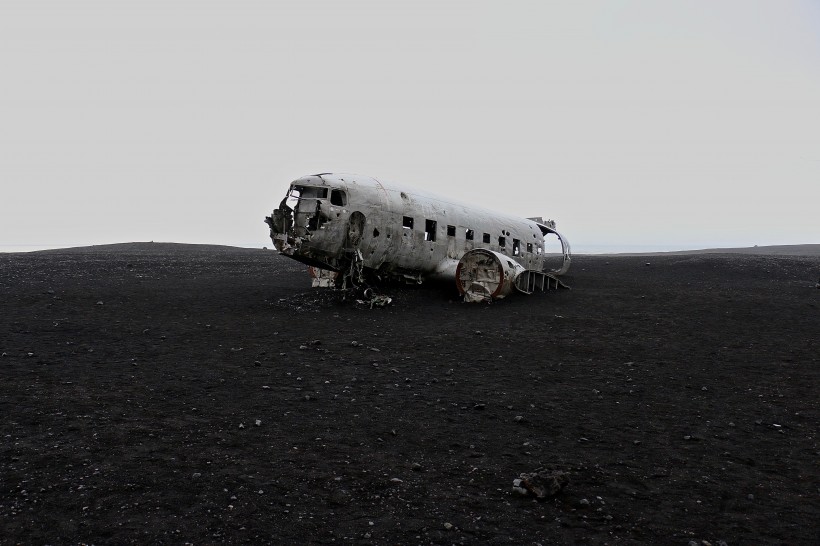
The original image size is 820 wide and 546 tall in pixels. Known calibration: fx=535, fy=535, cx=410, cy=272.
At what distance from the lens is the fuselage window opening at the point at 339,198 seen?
17141 millimetres

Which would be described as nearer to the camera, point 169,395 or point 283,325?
point 169,395

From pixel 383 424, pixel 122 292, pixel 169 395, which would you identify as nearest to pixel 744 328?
pixel 383 424

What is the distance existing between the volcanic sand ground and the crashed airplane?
7.05ft

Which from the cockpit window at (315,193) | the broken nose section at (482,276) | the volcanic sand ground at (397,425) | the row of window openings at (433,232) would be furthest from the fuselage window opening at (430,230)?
the cockpit window at (315,193)

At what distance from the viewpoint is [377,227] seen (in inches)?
702

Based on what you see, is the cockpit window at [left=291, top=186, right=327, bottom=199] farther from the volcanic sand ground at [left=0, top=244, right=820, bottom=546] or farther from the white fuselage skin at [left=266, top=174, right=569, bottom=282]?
the volcanic sand ground at [left=0, top=244, right=820, bottom=546]

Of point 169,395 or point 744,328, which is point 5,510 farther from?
point 744,328

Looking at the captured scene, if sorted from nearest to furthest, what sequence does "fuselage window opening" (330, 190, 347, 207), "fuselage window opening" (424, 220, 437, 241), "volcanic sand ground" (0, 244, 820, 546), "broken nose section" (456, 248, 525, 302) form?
"volcanic sand ground" (0, 244, 820, 546), "fuselage window opening" (330, 190, 347, 207), "broken nose section" (456, 248, 525, 302), "fuselage window opening" (424, 220, 437, 241)

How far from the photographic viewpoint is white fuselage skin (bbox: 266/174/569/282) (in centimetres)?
1672

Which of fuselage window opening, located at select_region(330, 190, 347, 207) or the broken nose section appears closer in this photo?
fuselage window opening, located at select_region(330, 190, 347, 207)

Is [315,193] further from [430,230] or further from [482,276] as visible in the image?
[482,276]

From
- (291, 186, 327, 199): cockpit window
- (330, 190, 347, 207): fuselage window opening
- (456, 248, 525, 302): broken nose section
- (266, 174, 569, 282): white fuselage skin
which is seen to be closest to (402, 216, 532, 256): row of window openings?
(266, 174, 569, 282): white fuselage skin

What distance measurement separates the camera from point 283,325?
1443cm

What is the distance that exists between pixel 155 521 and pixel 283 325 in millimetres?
9297
